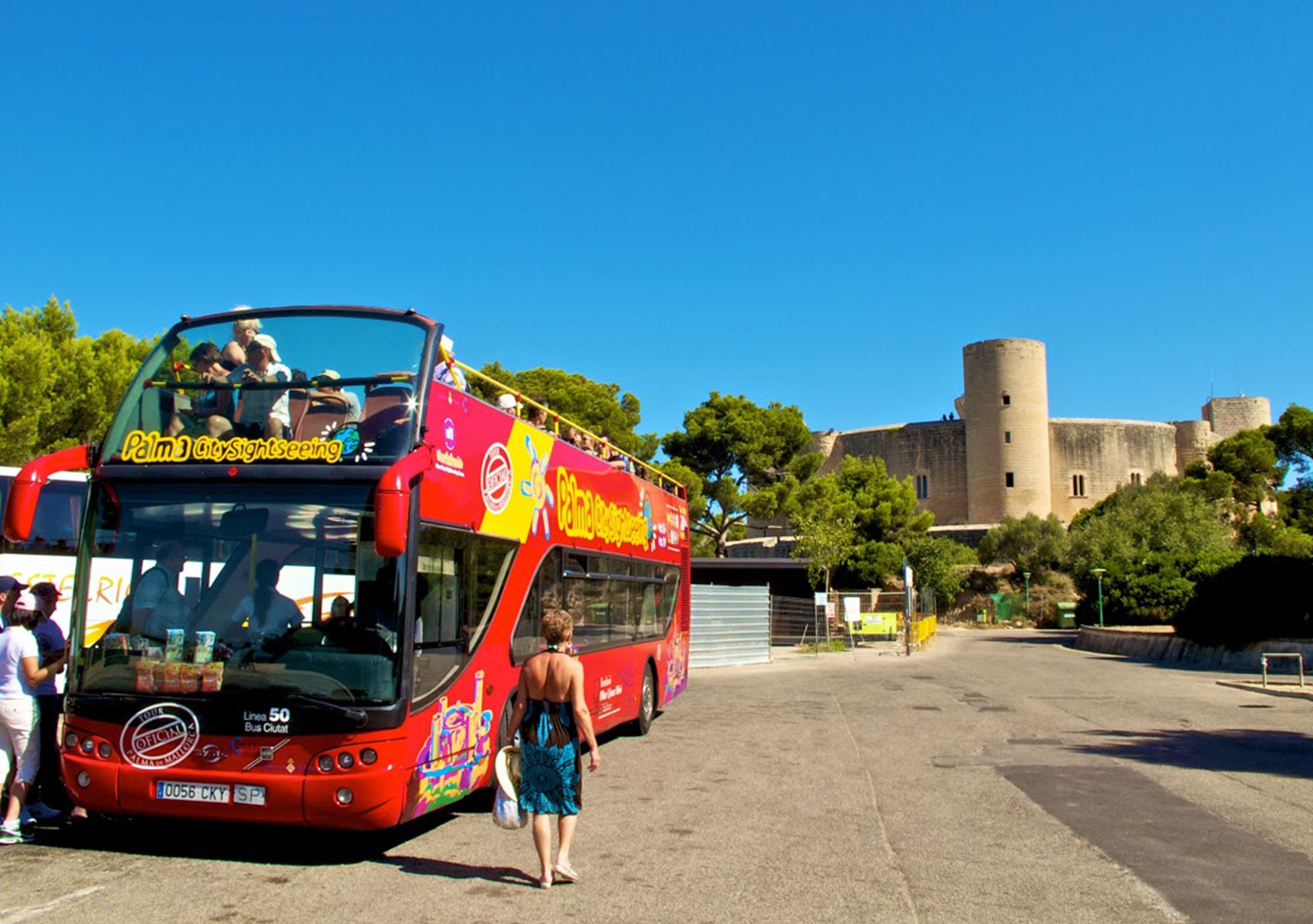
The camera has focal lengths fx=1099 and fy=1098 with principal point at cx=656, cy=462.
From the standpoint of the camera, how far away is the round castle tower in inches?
2982

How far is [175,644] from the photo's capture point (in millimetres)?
6184

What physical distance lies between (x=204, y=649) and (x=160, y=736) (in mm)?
518

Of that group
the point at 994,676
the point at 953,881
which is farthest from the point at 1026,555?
the point at 953,881

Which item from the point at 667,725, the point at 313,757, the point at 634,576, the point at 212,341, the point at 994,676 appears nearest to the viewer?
the point at 313,757

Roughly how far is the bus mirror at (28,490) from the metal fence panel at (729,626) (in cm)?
1932

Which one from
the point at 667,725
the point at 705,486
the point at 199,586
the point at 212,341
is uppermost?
the point at 705,486

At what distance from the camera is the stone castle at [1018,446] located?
76000 mm

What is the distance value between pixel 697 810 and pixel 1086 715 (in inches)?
354

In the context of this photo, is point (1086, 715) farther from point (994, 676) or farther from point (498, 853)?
point (498, 853)

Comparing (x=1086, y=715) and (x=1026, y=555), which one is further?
(x=1026, y=555)

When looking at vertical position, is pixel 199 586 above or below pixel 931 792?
above

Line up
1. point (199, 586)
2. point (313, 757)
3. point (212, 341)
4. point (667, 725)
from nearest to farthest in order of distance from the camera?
1. point (313, 757)
2. point (199, 586)
3. point (212, 341)
4. point (667, 725)

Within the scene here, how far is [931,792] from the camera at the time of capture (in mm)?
8922

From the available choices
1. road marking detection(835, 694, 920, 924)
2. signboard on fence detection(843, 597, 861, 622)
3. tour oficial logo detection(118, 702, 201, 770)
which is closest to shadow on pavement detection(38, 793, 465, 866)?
tour oficial logo detection(118, 702, 201, 770)
